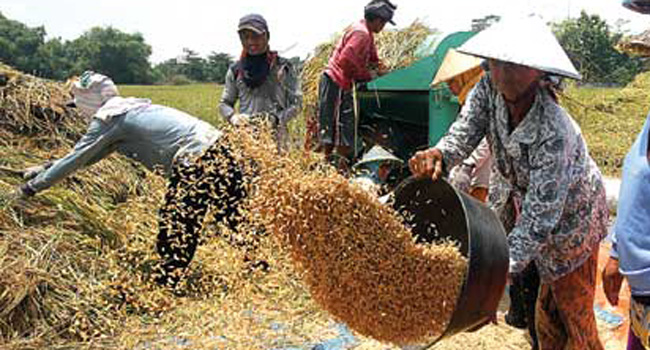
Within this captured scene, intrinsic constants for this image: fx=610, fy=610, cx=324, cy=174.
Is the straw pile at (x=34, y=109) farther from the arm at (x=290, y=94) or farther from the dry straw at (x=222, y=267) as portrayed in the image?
the arm at (x=290, y=94)

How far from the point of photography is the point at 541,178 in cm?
195

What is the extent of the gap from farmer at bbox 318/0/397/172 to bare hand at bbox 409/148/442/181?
2472 mm

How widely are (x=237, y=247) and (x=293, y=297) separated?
1.31ft

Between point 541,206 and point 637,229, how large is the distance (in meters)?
0.31

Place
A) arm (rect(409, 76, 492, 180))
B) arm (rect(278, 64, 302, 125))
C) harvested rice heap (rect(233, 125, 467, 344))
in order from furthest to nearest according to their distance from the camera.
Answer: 1. arm (rect(278, 64, 302, 125))
2. arm (rect(409, 76, 492, 180))
3. harvested rice heap (rect(233, 125, 467, 344))

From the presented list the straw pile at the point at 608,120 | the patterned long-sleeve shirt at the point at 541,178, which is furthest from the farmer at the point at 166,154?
the straw pile at the point at 608,120

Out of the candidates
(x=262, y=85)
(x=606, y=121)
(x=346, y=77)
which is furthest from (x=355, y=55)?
(x=606, y=121)

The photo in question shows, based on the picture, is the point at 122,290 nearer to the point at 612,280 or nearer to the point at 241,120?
the point at 241,120

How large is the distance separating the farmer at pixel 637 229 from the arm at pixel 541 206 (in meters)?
0.19

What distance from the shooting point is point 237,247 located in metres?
2.53

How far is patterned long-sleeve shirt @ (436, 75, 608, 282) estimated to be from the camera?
1949 mm

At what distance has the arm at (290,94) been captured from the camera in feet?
13.7

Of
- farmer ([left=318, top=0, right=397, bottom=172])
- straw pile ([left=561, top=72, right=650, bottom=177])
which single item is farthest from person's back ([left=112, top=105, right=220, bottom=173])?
straw pile ([left=561, top=72, right=650, bottom=177])

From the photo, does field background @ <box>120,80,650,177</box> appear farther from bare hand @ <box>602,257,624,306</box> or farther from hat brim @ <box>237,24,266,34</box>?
bare hand @ <box>602,257,624,306</box>
